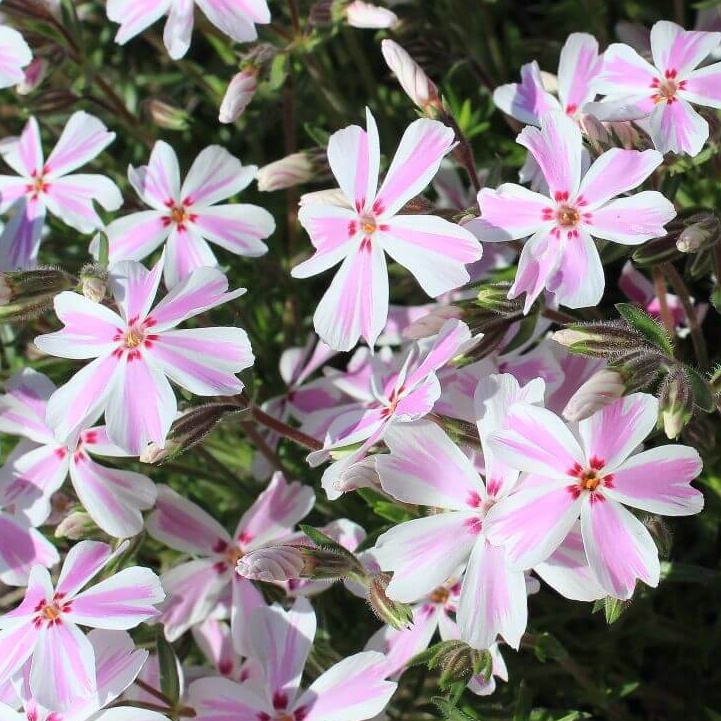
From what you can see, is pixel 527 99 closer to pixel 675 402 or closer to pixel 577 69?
pixel 577 69

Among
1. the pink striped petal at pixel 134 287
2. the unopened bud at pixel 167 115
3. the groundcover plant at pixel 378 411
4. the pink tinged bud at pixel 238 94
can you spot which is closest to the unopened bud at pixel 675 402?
the groundcover plant at pixel 378 411

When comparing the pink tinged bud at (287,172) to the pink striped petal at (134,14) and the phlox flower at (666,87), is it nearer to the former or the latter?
the pink striped petal at (134,14)

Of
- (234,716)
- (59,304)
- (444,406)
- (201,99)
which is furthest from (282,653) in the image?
(201,99)

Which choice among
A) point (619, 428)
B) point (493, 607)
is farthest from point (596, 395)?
point (493, 607)

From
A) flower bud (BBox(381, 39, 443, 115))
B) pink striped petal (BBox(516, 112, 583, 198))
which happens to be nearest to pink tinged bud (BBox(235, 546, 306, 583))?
pink striped petal (BBox(516, 112, 583, 198))

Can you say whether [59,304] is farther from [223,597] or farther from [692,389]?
[692,389]

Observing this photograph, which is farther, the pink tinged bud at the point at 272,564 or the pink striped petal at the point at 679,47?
the pink striped petal at the point at 679,47
